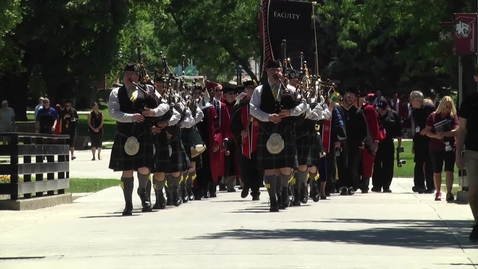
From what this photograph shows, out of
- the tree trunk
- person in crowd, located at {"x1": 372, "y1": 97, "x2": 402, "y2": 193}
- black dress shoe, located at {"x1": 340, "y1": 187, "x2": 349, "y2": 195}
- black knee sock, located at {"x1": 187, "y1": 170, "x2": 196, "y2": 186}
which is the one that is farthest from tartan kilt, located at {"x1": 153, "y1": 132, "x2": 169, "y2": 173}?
the tree trunk

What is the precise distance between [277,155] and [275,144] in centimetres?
35

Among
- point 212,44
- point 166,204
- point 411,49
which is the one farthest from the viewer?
point 212,44

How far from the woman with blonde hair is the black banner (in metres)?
4.04

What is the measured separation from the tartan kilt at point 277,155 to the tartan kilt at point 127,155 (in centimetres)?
142

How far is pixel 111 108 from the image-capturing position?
1766 cm

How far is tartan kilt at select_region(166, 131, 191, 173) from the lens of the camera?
65.6 feet

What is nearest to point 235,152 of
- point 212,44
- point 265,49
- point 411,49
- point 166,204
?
point 265,49

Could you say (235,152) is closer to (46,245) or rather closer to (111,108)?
(111,108)

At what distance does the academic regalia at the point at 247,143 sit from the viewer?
21.6m

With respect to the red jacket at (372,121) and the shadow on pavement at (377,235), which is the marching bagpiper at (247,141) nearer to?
the red jacket at (372,121)

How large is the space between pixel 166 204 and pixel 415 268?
30.3ft

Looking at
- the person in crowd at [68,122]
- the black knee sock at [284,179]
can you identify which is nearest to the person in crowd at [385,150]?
the black knee sock at [284,179]

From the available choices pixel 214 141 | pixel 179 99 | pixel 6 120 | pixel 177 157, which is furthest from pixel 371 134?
pixel 6 120

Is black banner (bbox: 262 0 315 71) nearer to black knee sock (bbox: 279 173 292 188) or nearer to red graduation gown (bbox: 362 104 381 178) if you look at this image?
red graduation gown (bbox: 362 104 381 178)
